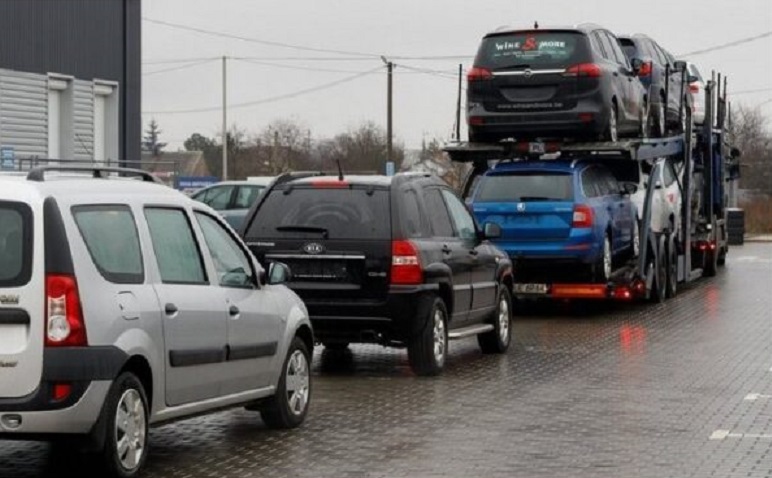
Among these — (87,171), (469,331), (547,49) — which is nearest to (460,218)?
(469,331)

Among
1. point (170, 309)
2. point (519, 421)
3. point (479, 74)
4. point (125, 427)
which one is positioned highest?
point (479, 74)

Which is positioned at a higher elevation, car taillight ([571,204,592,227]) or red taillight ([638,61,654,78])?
red taillight ([638,61,654,78])

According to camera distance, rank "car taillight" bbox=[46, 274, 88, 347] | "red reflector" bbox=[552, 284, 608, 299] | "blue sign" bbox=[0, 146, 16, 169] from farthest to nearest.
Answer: "blue sign" bbox=[0, 146, 16, 169], "red reflector" bbox=[552, 284, 608, 299], "car taillight" bbox=[46, 274, 88, 347]

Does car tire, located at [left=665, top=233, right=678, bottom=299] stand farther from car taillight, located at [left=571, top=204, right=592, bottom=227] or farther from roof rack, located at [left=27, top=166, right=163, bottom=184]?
roof rack, located at [left=27, top=166, right=163, bottom=184]

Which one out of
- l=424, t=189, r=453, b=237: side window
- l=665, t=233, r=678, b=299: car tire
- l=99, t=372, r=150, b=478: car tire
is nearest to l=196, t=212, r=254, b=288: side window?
l=99, t=372, r=150, b=478: car tire

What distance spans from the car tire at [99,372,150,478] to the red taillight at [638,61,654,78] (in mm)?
16952

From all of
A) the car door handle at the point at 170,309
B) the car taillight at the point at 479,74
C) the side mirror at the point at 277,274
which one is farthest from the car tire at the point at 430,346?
the car taillight at the point at 479,74

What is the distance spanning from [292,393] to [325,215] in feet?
10.9

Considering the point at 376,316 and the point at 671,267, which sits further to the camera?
the point at 671,267

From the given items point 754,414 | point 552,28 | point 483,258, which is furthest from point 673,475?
point 552,28

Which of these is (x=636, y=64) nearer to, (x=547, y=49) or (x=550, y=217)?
(x=547, y=49)

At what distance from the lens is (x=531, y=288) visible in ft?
69.8

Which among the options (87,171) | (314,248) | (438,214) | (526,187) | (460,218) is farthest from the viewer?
(526,187)

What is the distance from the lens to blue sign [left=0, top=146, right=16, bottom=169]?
32.6 meters
